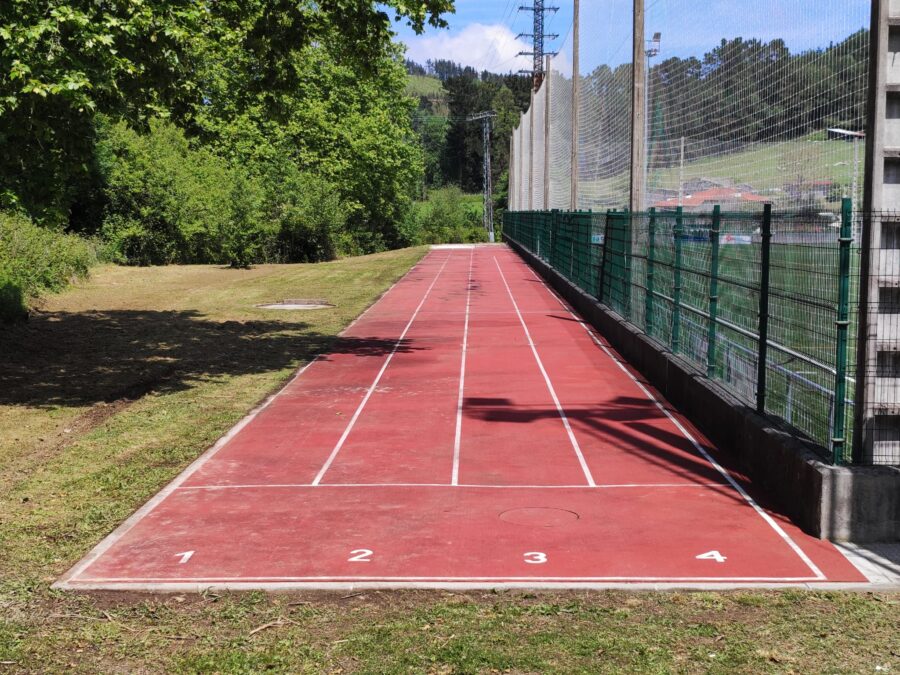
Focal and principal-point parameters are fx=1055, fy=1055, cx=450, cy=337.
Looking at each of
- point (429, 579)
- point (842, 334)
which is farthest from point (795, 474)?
point (429, 579)

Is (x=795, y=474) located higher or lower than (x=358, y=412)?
higher

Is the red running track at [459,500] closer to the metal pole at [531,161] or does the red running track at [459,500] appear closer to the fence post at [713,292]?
the fence post at [713,292]

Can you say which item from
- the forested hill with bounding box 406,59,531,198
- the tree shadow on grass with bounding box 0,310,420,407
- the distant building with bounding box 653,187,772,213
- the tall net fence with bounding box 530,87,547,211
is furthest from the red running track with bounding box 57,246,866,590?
the forested hill with bounding box 406,59,531,198

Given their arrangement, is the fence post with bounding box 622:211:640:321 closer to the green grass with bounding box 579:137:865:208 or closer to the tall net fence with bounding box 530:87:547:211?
the green grass with bounding box 579:137:865:208

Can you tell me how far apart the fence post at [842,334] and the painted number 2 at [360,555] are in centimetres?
319

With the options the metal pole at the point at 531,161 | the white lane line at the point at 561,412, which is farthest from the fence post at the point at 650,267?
the metal pole at the point at 531,161

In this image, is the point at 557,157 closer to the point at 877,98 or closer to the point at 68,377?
the point at 68,377

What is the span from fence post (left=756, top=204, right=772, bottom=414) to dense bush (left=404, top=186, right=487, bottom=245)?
232ft

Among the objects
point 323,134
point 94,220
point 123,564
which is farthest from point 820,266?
point 323,134

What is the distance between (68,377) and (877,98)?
11509 mm

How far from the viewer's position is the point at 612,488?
8.45m

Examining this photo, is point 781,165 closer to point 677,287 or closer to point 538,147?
point 677,287

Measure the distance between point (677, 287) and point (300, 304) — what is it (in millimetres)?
14539

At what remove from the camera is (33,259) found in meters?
26.3
